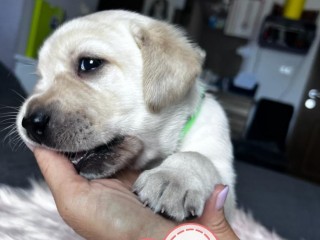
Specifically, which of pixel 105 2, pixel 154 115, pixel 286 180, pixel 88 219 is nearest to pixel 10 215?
pixel 88 219

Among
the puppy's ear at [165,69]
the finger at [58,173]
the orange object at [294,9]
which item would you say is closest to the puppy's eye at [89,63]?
the puppy's ear at [165,69]

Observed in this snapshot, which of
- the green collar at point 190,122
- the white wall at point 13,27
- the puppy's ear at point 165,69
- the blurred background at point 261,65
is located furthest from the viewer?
the blurred background at point 261,65

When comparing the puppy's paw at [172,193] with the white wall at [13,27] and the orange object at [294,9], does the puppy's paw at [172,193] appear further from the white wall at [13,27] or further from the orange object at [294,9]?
the orange object at [294,9]

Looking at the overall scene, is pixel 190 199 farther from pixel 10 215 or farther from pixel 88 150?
pixel 10 215

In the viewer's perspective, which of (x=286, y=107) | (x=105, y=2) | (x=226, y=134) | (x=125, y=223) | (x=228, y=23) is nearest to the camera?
(x=125, y=223)

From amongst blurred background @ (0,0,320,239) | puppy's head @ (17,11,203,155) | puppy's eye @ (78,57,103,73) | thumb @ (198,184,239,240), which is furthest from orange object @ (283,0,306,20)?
thumb @ (198,184,239,240)
